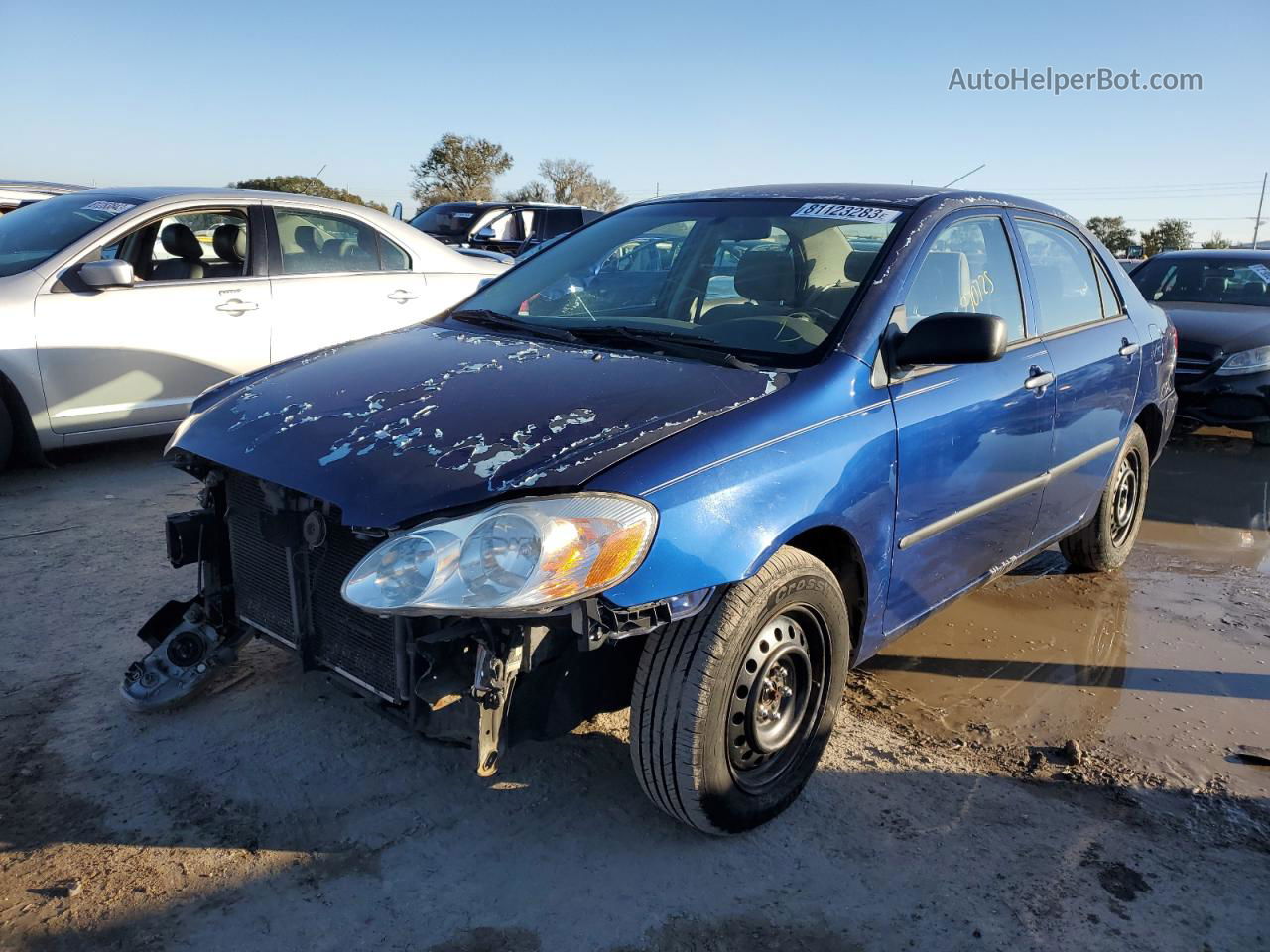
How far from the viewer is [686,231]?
3.59 metres

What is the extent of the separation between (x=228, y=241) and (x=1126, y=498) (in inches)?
208

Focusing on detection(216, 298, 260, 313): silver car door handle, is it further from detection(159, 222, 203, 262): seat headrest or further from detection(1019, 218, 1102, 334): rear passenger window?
detection(1019, 218, 1102, 334): rear passenger window

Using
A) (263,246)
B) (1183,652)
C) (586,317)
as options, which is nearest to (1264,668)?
(1183,652)

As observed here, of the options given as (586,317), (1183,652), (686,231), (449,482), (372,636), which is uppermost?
(686,231)

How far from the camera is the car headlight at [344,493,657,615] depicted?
6.78 feet

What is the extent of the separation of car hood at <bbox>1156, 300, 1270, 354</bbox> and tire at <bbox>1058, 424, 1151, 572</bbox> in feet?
11.2

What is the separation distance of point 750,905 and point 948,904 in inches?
19.1

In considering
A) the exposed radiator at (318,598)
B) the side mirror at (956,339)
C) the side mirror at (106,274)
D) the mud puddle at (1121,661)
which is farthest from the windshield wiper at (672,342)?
the side mirror at (106,274)

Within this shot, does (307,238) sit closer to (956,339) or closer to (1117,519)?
(956,339)

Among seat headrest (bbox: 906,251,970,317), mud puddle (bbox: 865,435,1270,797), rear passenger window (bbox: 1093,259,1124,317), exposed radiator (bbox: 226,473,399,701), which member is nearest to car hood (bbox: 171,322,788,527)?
exposed radiator (bbox: 226,473,399,701)

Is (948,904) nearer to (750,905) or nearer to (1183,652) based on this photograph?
(750,905)

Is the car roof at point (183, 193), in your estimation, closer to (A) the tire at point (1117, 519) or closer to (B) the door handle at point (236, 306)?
(B) the door handle at point (236, 306)

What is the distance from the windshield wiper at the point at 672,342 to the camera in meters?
2.81

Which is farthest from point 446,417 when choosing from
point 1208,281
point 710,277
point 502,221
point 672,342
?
point 502,221
